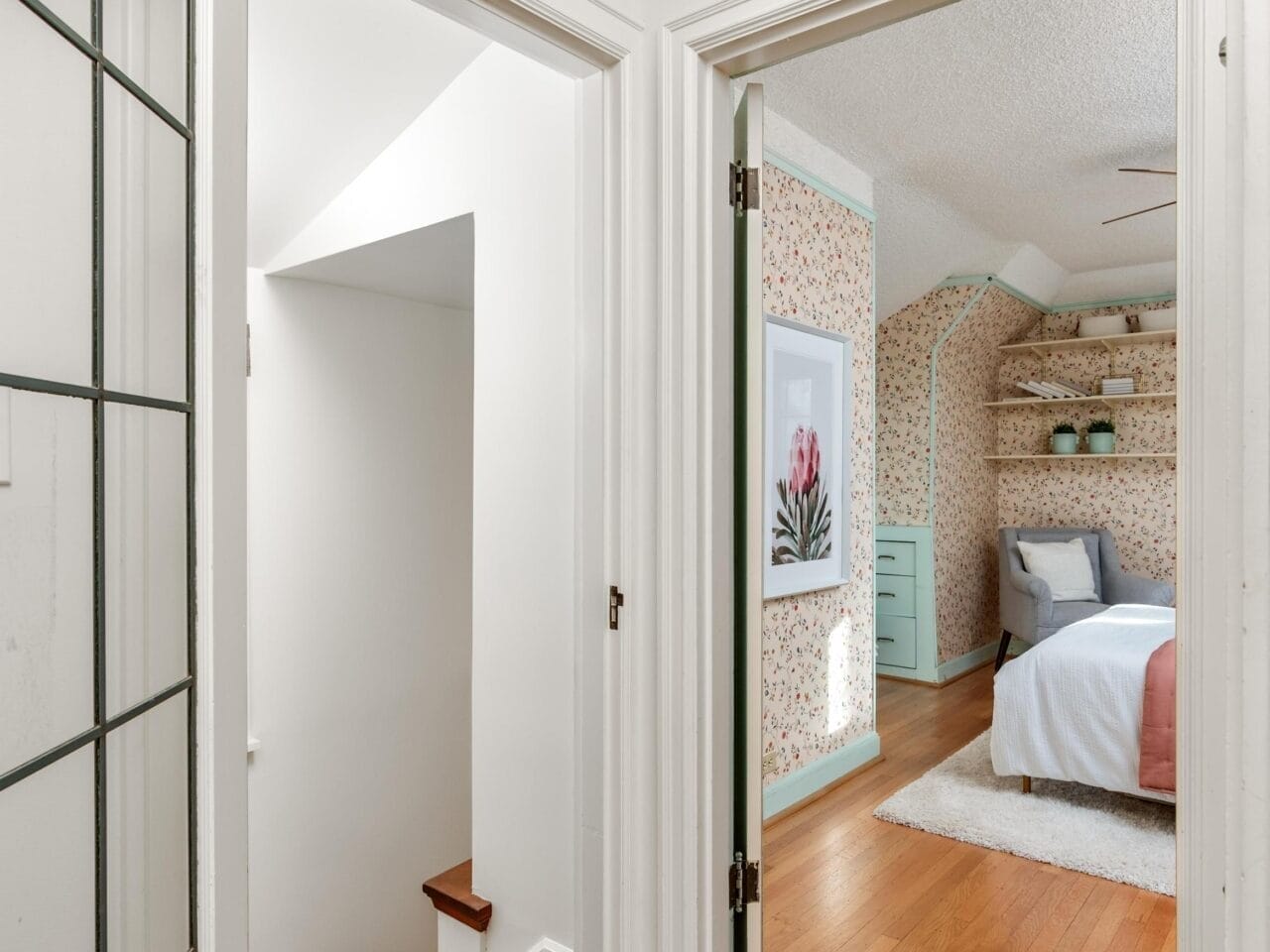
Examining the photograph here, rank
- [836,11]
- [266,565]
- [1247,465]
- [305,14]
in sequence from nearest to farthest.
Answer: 1. [1247,465]
2. [836,11]
3. [305,14]
4. [266,565]

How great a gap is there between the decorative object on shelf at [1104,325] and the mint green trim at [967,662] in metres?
2.23

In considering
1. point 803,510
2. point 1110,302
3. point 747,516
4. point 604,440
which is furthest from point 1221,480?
point 1110,302

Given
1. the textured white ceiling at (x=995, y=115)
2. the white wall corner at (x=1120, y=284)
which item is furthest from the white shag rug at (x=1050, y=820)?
the white wall corner at (x=1120, y=284)

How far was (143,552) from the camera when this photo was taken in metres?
0.70

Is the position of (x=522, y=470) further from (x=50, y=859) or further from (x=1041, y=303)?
(x=1041, y=303)

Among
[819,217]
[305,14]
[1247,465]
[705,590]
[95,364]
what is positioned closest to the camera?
[95,364]

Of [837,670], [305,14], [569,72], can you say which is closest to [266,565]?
[305,14]

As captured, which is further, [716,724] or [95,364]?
[716,724]

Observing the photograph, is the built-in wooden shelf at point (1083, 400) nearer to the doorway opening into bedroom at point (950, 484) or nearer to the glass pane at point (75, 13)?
the doorway opening into bedroom at point (950, 484)

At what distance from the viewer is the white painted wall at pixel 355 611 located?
2.76 m

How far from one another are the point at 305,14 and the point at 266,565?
1701mm

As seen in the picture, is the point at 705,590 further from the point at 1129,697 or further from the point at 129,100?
the point at 1129,697

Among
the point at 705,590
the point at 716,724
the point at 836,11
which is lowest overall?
the point at 716,724

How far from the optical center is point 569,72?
5.02ft
